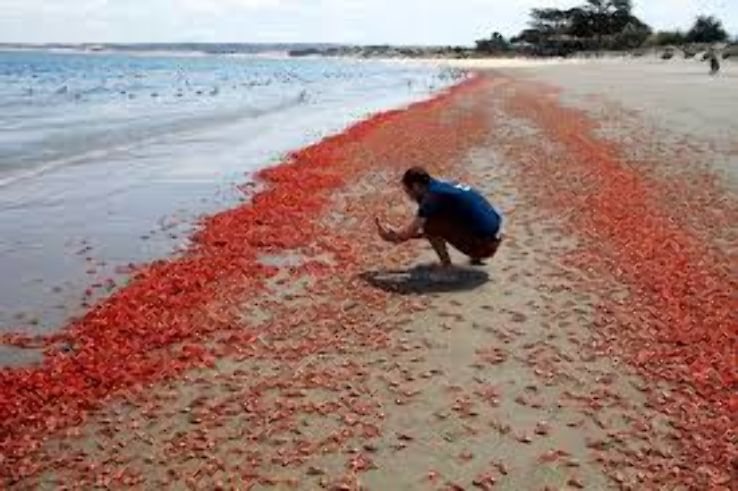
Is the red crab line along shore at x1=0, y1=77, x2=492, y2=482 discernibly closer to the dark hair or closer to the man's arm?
the man's arm

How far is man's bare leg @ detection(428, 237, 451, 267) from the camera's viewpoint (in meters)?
12.2

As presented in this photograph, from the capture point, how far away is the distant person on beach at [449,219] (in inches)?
461

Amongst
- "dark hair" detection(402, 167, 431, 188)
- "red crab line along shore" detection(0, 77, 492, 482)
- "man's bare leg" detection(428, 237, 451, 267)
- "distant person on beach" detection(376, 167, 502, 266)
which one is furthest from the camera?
"man's bare leg" detection(428, 237, 451, 267)

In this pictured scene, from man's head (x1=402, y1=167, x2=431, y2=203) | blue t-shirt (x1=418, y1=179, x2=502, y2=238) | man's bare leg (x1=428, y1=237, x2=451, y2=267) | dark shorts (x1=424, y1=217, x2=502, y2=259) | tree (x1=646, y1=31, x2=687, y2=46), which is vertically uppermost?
man's head (x1=402, y1=167, x2=431, y2=203)

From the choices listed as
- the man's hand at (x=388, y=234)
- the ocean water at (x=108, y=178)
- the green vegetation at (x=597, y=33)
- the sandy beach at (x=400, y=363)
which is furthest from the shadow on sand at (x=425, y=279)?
the green vegetation at (x=597, y=33)

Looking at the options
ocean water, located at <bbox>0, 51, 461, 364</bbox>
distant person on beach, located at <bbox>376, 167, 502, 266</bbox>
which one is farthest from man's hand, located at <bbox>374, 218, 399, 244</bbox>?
ocean water, located at <bbox>0, 51, 461, 364</bbox>

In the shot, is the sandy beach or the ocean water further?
the ocean water

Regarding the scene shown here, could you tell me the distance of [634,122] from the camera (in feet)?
110

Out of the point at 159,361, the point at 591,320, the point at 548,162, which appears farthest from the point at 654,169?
the point at 159,361

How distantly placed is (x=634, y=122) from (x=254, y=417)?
28521 mm

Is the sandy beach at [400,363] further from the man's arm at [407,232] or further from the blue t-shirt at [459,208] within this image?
the blue t-shirt at [459,208]

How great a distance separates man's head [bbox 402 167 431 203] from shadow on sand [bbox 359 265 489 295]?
1063 mm

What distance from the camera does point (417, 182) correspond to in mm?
11594

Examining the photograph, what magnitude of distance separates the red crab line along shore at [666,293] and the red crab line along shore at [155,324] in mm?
4150
